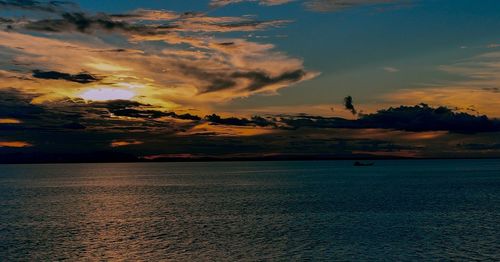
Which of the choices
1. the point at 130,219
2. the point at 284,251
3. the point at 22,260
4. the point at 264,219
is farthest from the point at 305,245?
the point at 130,219

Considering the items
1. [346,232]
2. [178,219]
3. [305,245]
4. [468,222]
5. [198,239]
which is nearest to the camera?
[305,245]

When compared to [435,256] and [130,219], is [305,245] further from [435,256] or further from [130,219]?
[130,219]

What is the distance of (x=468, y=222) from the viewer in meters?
88.6

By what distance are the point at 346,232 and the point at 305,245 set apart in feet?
40.3

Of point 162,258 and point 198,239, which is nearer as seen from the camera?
point 162,258

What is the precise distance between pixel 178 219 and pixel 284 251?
36776 mm

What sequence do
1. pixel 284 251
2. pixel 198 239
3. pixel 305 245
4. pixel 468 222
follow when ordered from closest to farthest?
1. pixel 284 251
2. pixel 305 245
3. pixel 198 239
4. pixel 468 222

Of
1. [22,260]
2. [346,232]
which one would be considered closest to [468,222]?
[346,232]

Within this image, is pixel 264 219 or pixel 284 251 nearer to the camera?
pixel 284 251

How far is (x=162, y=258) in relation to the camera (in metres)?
59.2

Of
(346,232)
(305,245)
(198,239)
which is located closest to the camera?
(305,245)

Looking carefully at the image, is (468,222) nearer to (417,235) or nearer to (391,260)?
(417,235)

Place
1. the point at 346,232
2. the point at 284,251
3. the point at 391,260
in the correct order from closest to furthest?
the point at 391,260 → the point at 284,251 → the point at 346,232

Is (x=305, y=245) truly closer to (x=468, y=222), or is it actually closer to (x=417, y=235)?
(x=417, y=235)
